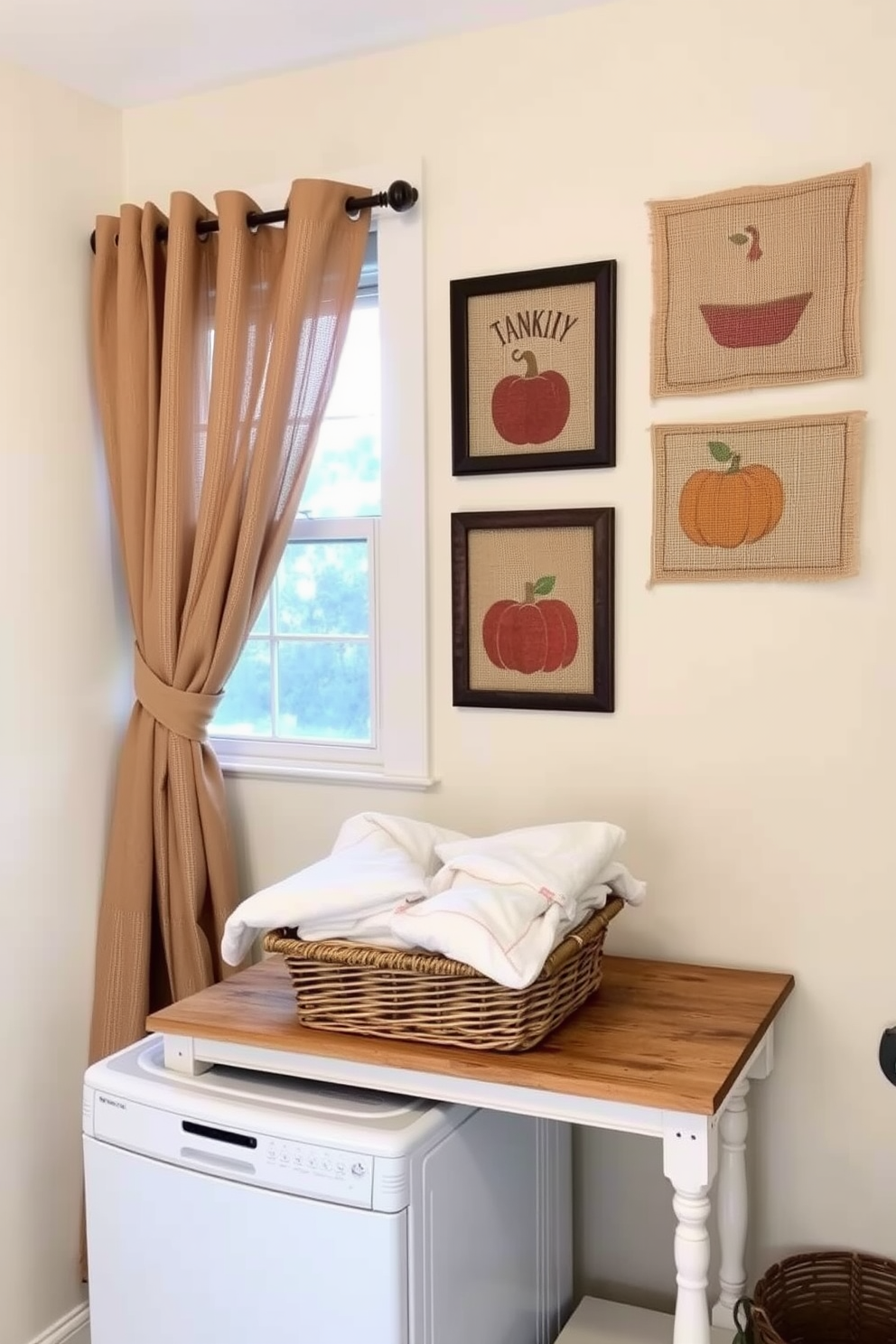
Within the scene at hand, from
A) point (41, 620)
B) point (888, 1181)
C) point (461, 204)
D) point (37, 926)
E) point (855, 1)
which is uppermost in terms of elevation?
point (855, 1)

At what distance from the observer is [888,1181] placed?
81.9 inches

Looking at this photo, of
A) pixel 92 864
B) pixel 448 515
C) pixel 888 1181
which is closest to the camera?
pixel 888 1181

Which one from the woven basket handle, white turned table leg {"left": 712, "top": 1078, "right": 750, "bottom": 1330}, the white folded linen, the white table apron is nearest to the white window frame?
the white folded linen

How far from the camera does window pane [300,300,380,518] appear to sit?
2539 mm

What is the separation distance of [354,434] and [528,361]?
0.46 meters

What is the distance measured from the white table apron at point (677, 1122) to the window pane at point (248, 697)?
851 millimetres

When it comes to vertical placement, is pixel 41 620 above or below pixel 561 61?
below

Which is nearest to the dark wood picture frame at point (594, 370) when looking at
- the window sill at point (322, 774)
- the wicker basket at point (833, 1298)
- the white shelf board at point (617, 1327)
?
the window sill at point (322, 774)

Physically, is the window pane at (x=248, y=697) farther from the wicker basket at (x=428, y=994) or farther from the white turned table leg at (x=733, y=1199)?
the white turned table leg at (x=733, y=1199)

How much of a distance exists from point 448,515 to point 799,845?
89 centimetres

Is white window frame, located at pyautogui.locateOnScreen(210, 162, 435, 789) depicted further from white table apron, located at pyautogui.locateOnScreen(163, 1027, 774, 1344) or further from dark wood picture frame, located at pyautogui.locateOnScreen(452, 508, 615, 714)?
white table apron, located at pyautogui.locateOnScreen(163, 1027, 774, 1344)

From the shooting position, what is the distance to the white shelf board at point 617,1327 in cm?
212

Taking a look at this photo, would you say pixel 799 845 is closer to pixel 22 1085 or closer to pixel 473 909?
pixel 473 909

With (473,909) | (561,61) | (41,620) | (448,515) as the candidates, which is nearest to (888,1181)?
(473,909)
